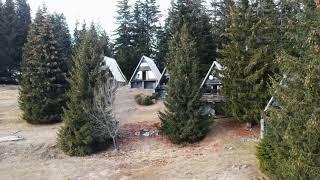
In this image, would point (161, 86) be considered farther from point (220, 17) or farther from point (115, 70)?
point (220, 17)

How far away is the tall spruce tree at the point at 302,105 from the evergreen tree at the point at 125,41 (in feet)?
187

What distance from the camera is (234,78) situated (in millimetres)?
42719

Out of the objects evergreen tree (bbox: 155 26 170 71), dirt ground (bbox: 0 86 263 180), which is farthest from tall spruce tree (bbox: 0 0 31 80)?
dirt ground (bbox: 0 86 263 180)

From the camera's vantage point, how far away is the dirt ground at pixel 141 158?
34375 mm

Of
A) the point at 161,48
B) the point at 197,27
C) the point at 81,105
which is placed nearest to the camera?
the point at 81,105

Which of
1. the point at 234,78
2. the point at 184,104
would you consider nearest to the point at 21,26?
the point at 184,104

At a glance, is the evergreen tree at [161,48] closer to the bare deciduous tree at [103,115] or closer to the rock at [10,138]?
the bare deciduous tree at [103,115]

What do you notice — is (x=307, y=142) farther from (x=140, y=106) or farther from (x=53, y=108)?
(x=140, y=106)

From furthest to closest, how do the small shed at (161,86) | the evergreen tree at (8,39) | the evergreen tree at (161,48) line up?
the evergreen tree at (8,39) < the evergreen tree at (161,48) < the small shed at (161,86)

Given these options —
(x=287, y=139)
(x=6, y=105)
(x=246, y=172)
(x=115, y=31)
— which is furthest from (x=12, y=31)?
(x=287, y=139)

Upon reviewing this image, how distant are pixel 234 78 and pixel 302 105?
69.9 feet

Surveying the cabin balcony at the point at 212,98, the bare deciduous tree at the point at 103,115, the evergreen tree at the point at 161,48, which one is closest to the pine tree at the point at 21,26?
the evergreen tree at the point at 161,48

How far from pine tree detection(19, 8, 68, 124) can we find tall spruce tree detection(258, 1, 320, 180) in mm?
31201

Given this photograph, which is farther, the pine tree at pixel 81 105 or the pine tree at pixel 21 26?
the pine tree at pixel 21 26
